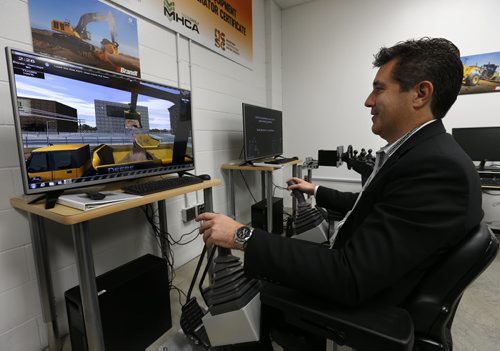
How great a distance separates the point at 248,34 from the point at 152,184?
96.5 inches

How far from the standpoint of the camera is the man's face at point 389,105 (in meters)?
0.86

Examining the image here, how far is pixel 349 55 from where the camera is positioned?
11.2 ft

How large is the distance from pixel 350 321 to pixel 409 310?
0.22 metres

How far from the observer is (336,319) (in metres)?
0.62

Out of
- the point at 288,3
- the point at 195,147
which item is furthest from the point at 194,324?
the point at 288,3

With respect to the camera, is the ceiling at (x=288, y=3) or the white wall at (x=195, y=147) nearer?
the white wall at (x=195, y=147)

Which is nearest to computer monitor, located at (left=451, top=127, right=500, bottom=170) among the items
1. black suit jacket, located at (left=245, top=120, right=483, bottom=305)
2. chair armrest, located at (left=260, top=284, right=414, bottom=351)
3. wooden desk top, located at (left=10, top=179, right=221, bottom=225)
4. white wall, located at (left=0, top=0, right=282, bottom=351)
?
white wall, located at (left=0, top=0, right=282, bottom=351)

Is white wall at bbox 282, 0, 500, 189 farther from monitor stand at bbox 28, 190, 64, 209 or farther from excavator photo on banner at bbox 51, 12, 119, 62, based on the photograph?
monitor stand at bbox 28, 190, 64, 209

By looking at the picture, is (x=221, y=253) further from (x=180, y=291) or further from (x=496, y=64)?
(x=496, y=64)

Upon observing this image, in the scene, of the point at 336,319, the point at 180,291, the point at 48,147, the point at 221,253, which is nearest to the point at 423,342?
the point at 336,319

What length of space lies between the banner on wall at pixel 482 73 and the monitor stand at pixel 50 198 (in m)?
3.60

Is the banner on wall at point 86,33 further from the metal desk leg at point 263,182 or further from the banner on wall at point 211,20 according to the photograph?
the metal desk leg at point 263,182

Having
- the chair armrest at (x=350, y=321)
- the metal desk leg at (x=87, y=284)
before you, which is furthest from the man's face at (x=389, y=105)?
the metal desk leg at (x=87, y=284)

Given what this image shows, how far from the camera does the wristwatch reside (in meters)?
0.78
